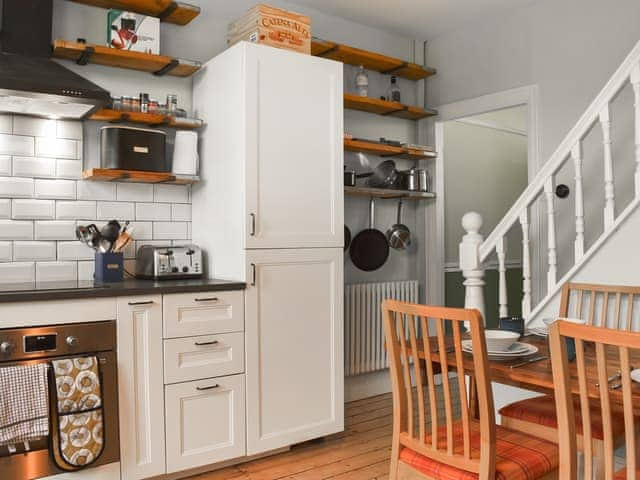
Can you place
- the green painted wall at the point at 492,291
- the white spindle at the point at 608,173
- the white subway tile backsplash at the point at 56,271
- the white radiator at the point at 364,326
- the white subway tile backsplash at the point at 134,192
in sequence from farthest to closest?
1. the green painted wall at the point at 492,291
2. the white radiator at the point at 364,326
3. the white subway tile backsplash at the point at 134,192
4. the white subway tile backsplash at the point at 56,271
5. the white spindle at the point at 608,173

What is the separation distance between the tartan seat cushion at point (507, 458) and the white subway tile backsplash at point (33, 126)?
234cm

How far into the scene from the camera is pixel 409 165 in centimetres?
463

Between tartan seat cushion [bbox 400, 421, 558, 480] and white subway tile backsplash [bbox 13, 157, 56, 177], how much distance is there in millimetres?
2242

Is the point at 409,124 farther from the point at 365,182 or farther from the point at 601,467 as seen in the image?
the point at 601,467

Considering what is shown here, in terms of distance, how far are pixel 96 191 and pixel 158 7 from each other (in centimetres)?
104

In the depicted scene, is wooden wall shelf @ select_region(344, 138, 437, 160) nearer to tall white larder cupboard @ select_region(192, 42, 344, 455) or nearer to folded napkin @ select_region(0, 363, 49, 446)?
tall white larder cupboard @ select_region(192, 42, 344, 455)

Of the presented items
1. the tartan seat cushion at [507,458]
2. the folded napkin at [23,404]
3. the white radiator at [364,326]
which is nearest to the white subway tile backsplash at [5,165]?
the folded napkin at [23,404]

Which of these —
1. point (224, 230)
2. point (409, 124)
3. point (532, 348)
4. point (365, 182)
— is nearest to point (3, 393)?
point (224, 230)

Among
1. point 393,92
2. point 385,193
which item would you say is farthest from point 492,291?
point 393,92

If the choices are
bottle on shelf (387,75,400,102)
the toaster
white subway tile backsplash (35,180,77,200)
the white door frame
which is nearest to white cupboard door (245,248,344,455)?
the toaster

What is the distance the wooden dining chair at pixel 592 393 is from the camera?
4.27ft

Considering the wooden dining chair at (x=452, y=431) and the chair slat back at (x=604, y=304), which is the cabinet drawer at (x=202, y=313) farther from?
the chair slat back at (x=604, y=304)

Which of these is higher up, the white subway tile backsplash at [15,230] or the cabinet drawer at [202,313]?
the white subway tile backsplash at [15,230]

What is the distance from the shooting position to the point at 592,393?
4.79 ft
